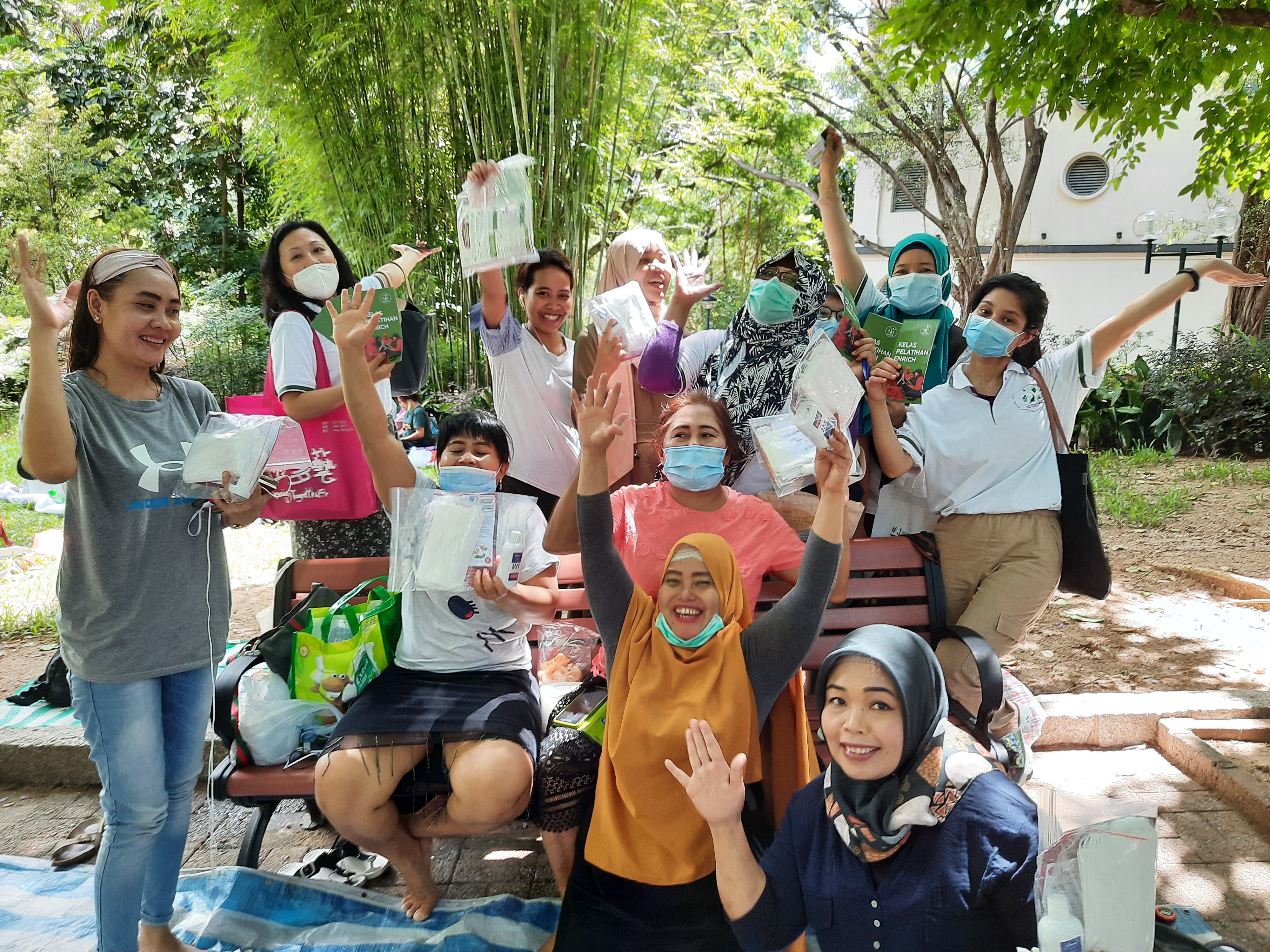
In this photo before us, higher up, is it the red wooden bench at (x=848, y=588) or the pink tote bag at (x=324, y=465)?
the pink tote bag at (x=324, y=465)

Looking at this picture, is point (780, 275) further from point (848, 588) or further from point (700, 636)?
point (700, 636)

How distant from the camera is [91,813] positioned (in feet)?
10.1

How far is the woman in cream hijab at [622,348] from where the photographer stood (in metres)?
3.04

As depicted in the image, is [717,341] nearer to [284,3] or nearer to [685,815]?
[685,815]

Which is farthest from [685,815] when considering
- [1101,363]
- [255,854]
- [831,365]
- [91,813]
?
[91,813]

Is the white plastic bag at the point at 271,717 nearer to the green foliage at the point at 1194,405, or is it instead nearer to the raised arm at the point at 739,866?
the raised arm at the point at 739,866

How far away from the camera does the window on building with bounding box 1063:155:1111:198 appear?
1655 cm

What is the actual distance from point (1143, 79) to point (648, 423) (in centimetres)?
275

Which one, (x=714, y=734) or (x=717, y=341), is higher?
(x=717, y=341)

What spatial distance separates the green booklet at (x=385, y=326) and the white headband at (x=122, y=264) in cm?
46

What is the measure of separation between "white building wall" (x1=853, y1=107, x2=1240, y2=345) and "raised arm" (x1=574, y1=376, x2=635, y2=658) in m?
15.2

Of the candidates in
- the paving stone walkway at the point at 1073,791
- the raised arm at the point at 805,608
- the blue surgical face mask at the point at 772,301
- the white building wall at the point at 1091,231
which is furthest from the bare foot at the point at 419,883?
the white building wall at the point at 1091,231

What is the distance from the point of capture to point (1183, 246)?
11719 millimetres

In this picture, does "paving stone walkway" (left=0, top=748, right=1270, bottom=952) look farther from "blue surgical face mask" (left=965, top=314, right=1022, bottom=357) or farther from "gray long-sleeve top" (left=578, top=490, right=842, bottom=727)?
"blue surgical face mask" (left=965, top=314, right=1022, bottom=357)
